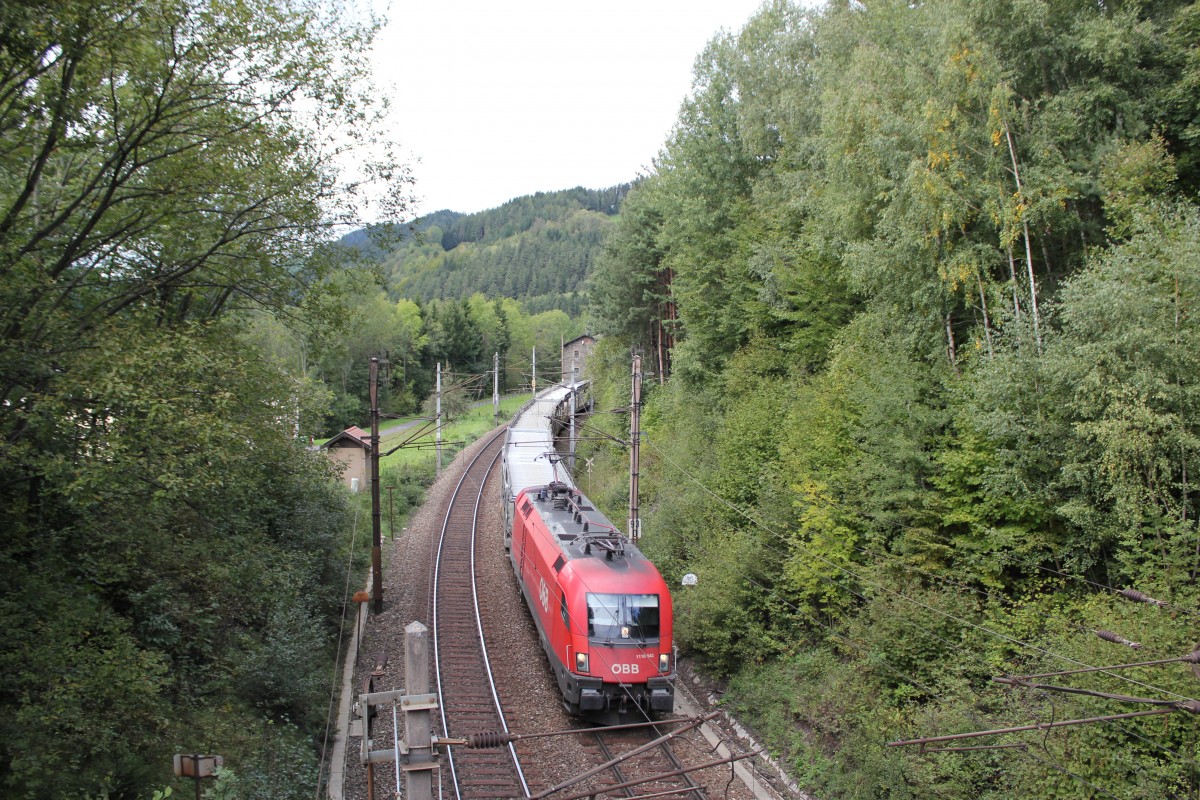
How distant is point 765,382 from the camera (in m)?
22.2

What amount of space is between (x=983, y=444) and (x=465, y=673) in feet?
36.8

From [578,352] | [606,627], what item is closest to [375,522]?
[606,627]

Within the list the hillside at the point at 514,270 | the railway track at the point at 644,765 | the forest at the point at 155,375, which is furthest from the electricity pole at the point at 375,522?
the hillside at the point at 514,270

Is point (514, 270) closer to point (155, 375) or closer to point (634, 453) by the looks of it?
point (634, 453)

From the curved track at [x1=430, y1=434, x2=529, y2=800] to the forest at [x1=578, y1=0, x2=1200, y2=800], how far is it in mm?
4612

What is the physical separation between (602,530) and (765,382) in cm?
841

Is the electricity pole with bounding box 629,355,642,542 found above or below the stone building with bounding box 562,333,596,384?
below

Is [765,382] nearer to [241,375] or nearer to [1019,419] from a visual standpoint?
[1019,419]

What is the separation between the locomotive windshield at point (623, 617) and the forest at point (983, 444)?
286cm

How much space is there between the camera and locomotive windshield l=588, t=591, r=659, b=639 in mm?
13031

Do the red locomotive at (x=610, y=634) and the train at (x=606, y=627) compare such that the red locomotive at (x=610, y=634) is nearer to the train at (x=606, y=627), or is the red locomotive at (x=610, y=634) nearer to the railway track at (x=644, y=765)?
the train at (x=606, y=627)

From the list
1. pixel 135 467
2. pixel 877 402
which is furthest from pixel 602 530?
pixel 135 467

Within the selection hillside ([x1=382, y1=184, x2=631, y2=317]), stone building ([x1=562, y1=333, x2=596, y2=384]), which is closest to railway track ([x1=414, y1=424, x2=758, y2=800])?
stone building ([x1=562, y1=333, x2=596, y2=384])

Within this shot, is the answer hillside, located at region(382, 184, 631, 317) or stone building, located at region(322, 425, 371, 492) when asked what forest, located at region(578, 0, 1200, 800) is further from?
hillside, located at region(382, 184, 631, 317)
